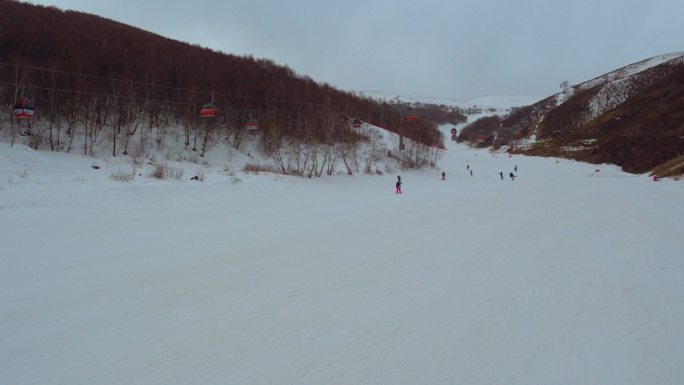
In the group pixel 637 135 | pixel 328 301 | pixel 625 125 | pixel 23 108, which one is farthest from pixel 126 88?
pixel 625 125

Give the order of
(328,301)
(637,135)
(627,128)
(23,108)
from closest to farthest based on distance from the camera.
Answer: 1. (328,301)
2. (23,108)
3. (637,135)
4. (627,128)

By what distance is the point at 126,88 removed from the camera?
27.6 metres

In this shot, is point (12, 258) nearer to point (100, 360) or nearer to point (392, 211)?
point (100, 360)

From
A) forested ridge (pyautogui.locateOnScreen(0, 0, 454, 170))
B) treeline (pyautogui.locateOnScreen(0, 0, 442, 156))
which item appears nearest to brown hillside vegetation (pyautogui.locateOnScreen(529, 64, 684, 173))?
forested ridge (pyautogui.locateOnScreen(0, 0, 454, 170))

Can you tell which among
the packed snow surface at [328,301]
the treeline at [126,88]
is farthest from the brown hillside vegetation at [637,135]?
the packed snow surface at [328,301]

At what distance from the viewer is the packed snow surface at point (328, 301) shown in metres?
2.96

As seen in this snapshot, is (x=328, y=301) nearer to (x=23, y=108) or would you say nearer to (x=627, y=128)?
(x=23, y=108)

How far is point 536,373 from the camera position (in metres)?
2.97

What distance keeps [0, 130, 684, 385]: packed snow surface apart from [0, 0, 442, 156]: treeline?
51.2 feet

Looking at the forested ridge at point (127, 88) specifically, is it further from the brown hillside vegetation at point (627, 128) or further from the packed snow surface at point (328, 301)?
the brown hillside vegetation at point (627, 128)

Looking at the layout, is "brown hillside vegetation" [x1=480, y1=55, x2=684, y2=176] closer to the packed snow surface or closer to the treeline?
the treeline

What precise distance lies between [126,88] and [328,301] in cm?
3169

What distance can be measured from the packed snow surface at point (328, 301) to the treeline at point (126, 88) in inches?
614

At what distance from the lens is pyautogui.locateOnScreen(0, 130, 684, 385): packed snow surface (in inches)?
117
